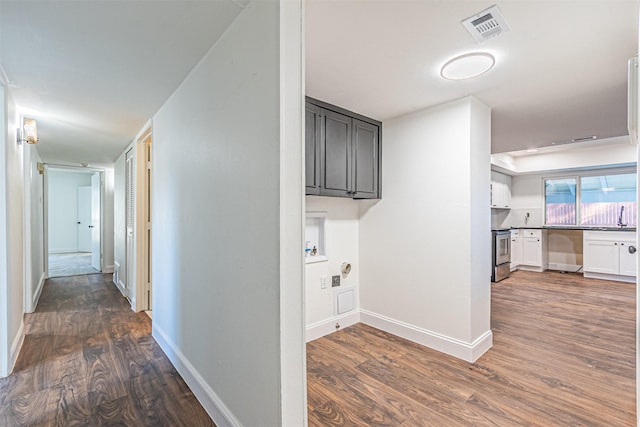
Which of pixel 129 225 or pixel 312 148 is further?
pixel 129 225

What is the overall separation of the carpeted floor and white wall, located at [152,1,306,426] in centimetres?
537

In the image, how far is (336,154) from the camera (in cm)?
278

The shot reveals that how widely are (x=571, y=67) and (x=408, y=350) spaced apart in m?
2.47

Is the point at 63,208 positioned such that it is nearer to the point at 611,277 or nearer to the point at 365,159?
the point at 365,159

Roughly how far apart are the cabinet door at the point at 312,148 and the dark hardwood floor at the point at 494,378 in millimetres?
1488

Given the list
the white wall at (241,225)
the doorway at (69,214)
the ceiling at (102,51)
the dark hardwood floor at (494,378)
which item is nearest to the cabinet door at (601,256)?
the dark hardwood floor at (494,378)

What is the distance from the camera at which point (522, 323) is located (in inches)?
132

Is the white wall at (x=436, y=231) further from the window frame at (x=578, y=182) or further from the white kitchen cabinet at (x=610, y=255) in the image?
the window frame at (x=578, y=182)

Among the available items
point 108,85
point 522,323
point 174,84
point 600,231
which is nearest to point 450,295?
point 522,323

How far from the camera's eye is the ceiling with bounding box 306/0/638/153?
4.74 ft

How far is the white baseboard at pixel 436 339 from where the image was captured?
251 cm

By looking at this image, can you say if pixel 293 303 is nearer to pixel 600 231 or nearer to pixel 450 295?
pixel 450 295

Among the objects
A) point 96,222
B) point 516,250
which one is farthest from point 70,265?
point 516,250

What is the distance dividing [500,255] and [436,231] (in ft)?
12.5
